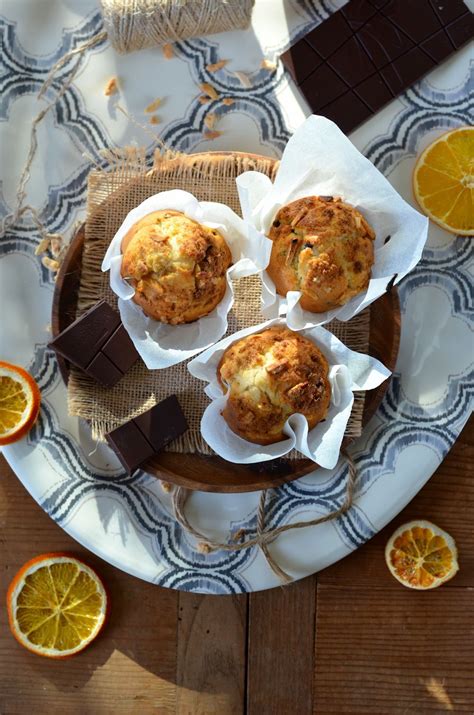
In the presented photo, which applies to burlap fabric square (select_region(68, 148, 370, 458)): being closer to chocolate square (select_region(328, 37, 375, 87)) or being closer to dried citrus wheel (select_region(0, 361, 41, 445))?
dried citrus wheel (select_region(0, 361, 41, 445))

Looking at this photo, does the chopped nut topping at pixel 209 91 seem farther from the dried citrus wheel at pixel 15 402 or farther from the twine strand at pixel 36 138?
the dried citrus wheel at pixel 15 402

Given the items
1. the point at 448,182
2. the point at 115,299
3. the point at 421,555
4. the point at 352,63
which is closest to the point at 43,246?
the point at 115,299

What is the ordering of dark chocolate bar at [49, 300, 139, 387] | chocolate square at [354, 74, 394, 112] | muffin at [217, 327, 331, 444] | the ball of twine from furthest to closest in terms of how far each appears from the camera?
1. chocolate square at [354, 74, 394, 112]
2. the ball of twine
3. dark chocolate bar at [49, 300, 139, 387]
4. muffin at [217, 327, 331, 444]

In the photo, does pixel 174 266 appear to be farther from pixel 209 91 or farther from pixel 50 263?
pixel 209 91

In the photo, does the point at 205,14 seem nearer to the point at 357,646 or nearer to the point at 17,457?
the point at 17,457

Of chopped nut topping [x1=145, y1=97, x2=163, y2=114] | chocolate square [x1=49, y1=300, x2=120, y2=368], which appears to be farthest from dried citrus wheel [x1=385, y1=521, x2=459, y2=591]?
chopped nut topping [x1=145, y1=97, x2=163, y2=114]

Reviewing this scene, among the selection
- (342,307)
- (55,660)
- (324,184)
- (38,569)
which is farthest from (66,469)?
(324,184)

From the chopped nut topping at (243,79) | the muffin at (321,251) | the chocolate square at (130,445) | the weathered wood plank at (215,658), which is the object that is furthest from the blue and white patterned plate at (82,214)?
the muffin at (321,251)
